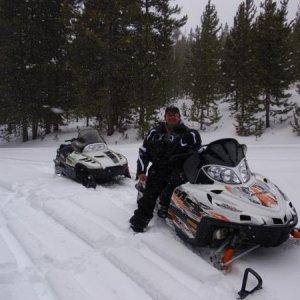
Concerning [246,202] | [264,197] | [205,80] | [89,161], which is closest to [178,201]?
[246,202]

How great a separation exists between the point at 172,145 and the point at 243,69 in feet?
63.3

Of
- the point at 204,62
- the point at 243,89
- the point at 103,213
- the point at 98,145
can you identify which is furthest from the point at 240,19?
the point at 103,213

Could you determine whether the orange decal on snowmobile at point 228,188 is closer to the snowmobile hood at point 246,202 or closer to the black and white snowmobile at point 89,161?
the snowmobile hood at point 246,202

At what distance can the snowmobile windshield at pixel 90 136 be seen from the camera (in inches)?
367

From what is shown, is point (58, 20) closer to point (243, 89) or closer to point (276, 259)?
point (243, 89)

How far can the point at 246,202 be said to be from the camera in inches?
172

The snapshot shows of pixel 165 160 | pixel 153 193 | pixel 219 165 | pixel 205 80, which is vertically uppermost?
pixel 205 80

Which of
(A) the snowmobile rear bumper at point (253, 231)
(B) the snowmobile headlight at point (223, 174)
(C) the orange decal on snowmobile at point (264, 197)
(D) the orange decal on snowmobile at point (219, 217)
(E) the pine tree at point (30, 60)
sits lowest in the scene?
(A) the snowmobile rear bumper at point (253, 231)

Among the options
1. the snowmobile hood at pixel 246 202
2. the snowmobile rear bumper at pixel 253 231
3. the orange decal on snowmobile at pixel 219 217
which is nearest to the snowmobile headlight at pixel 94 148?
the snowmobile hood at pixel 246 202

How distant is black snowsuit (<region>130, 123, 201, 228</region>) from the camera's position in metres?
A: 5.61

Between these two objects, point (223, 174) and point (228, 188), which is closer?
point (228, 188)

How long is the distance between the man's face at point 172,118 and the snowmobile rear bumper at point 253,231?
63.9 inches

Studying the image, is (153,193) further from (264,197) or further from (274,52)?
(274,52)

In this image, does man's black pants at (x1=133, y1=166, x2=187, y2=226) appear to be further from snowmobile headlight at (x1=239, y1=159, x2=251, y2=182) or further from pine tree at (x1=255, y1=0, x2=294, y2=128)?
pine tree at (x1=255, y1=0, x2=294, y2=128)
